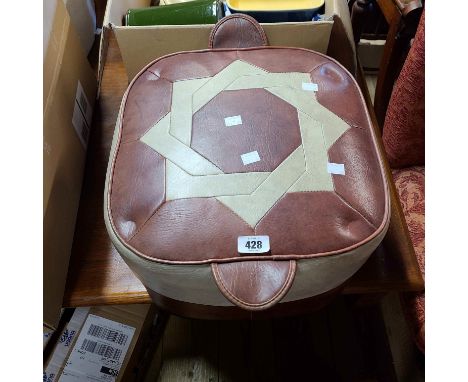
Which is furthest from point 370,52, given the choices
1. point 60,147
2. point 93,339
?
point 93,339

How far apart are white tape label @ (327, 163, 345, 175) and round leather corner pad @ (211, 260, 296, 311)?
0.14m

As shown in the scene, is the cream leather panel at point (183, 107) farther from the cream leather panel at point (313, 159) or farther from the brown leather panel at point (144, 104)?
the cream leather panel at point (313, 159)

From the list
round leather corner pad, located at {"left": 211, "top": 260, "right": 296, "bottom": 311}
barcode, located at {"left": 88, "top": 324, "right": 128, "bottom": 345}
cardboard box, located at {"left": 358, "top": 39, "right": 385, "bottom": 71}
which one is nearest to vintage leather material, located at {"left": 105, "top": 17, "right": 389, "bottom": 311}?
round leather corner pad, located at {"left": 211, "top": 260, "right": 296, "bottom": 311}

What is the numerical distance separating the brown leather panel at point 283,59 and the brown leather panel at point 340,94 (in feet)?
0.06

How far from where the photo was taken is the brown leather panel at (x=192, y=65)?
672mm

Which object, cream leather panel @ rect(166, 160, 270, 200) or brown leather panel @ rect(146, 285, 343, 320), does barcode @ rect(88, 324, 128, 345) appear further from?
cream leather panel @ rect(166, 160, 270, 200)

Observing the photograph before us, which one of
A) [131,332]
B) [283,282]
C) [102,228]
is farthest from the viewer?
[131,332]

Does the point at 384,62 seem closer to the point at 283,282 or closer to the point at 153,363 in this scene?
the point at 283,282

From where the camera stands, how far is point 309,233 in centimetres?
53

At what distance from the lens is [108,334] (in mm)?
855

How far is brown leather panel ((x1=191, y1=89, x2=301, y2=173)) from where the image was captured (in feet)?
1.88

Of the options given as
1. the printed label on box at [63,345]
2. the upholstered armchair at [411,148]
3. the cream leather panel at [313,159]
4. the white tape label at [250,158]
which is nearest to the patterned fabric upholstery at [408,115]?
the upholstered armchair at [411,148]
